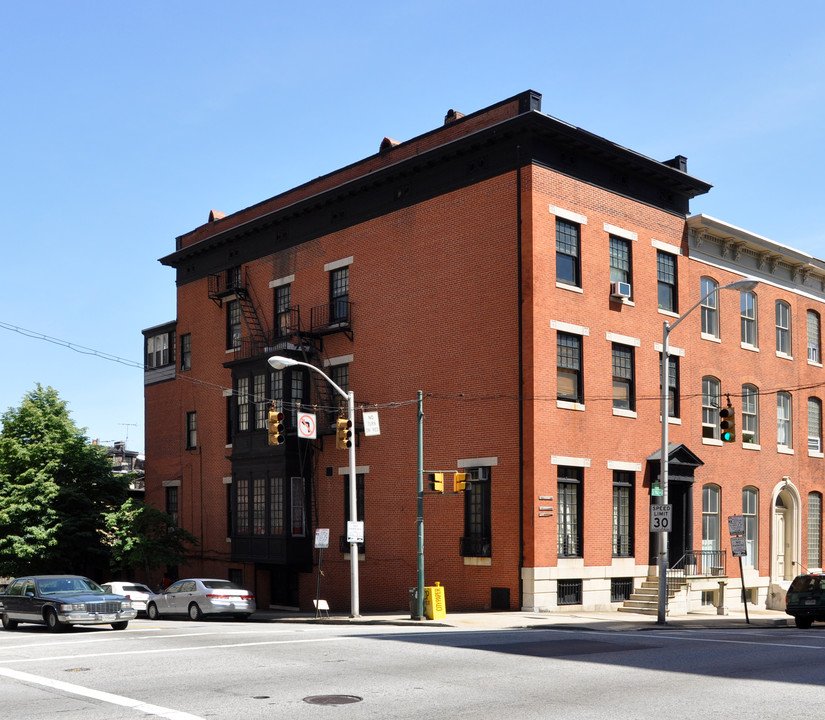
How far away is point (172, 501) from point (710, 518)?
24242 mm

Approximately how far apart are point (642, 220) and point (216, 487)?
21010 millimetres

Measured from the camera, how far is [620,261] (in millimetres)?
33438

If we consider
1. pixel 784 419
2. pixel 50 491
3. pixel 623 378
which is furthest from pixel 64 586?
pixel 784 419

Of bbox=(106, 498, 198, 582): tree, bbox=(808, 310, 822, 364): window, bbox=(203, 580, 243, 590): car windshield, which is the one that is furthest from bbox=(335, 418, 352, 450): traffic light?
bbox=(808, 310, 822, 364): window

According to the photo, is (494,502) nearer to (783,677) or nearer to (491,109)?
(491,109)

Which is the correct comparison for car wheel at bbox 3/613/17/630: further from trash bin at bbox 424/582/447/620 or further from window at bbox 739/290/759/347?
window at bbox 739/290/759/347

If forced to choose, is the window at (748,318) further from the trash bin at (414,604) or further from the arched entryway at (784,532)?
the trash bin at (414,604)

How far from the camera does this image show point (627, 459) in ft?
107

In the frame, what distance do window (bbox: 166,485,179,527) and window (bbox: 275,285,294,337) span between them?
35.6 feet

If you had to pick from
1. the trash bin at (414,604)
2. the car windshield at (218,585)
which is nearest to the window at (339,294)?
the car windshield at (218,585)

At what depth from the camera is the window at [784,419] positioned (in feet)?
131

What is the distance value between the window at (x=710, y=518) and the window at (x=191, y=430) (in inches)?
872

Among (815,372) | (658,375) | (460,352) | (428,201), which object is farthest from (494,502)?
(815,372)

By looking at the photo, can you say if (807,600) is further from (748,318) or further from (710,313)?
(748,318)
